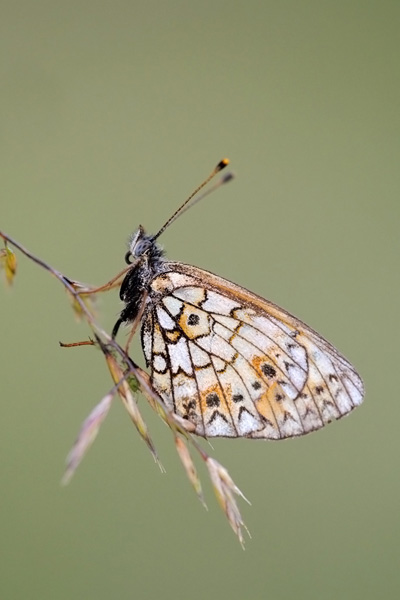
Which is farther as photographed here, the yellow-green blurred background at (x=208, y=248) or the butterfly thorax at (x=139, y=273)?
the yellow-green blurred background at (x=208, y=248)

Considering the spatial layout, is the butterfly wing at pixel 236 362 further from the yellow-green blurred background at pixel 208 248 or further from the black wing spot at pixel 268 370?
the yellow-green blurred background at pixel 208 248

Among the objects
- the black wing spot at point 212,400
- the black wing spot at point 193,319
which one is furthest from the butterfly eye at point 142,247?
the black wing spot at point 212,400

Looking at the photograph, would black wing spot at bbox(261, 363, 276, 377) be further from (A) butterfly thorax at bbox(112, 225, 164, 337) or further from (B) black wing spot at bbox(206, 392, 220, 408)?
(A) butterfly thorax at bbox(112, 225, 164, 337)

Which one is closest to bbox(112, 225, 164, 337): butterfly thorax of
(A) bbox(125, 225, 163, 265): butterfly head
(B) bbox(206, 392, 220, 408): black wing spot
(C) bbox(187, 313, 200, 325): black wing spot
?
(A) bbox(125, 225, 163, 265): butterfly head

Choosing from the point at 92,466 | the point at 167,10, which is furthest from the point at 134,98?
the point at 92,466

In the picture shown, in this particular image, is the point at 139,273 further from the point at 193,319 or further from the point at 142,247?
the point at 193,319
